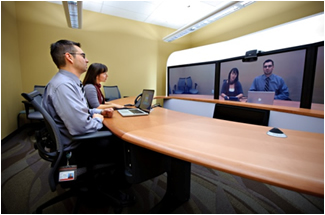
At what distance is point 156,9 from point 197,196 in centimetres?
411

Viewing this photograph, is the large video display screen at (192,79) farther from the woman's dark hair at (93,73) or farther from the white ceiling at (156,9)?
the woman's dark hair at (93,73)

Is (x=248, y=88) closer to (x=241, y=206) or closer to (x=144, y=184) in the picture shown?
(x=241, y=206)

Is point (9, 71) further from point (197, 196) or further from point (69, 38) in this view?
point (197, 196)

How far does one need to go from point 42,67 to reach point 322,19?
5.38 m

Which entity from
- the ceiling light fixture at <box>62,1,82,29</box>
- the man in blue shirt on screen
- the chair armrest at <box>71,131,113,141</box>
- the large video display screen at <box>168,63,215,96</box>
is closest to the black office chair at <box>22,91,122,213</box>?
the chair armrest at <box>71,131,113,141</box>

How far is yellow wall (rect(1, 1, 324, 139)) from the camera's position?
3.06m

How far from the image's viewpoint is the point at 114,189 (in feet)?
5.14

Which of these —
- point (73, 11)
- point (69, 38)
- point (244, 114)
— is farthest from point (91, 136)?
point (69, 38)

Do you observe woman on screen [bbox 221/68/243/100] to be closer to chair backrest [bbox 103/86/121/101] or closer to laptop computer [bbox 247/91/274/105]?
laptop computer [bbox 247/91/274/105]

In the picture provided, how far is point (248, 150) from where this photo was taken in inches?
27.5

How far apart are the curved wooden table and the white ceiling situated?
3160 mm

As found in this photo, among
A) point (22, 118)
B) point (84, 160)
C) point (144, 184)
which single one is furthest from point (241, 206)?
point (22, 118)

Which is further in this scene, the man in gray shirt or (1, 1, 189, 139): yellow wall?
(1, 1, 189, 139): yellow wall

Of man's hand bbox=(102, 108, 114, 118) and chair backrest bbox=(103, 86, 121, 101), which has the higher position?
chair backrest bbox=(103, 86, 121, 101)
